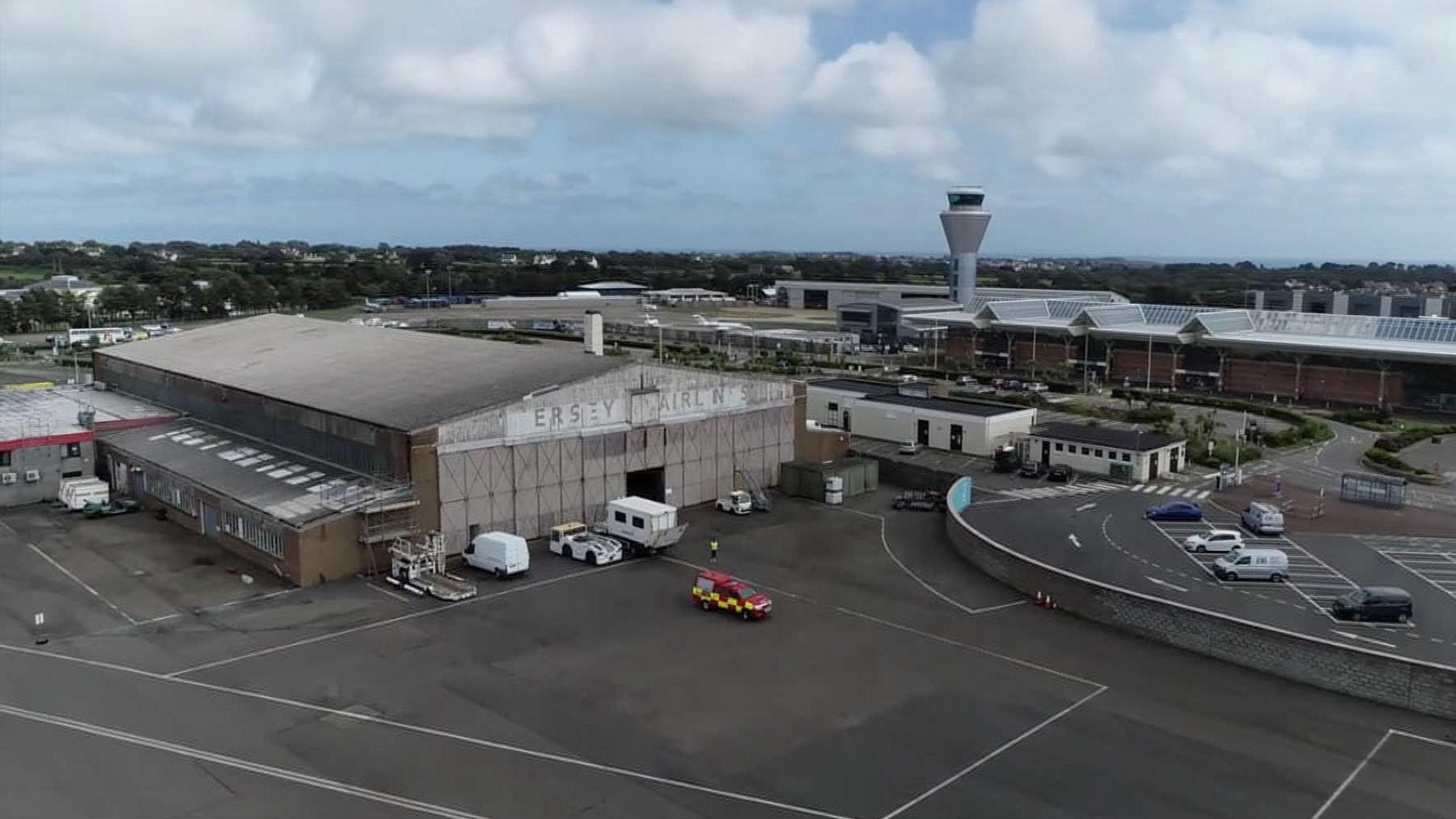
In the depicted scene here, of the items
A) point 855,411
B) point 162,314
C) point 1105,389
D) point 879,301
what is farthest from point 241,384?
point 162,314

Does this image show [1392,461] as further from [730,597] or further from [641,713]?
[641,713]

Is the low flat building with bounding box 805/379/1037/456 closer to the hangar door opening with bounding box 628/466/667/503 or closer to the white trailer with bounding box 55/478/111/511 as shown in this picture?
the hangar door opening with bounding box 628/466/667/503

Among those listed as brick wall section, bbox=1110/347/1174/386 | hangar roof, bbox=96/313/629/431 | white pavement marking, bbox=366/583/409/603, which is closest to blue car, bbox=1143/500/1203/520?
hangar roof, bbox=96/313/629/431

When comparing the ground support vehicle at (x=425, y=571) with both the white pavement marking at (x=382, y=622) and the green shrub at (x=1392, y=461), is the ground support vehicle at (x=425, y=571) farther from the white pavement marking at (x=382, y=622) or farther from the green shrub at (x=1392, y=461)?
the green shrub at (x=1392, y=461)

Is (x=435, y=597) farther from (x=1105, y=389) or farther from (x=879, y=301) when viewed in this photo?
(x=879, y=301)

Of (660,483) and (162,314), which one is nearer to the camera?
(660,483)

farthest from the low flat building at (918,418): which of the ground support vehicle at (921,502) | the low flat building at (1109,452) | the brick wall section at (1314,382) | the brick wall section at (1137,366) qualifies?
the brick wall section at (1137,366)
